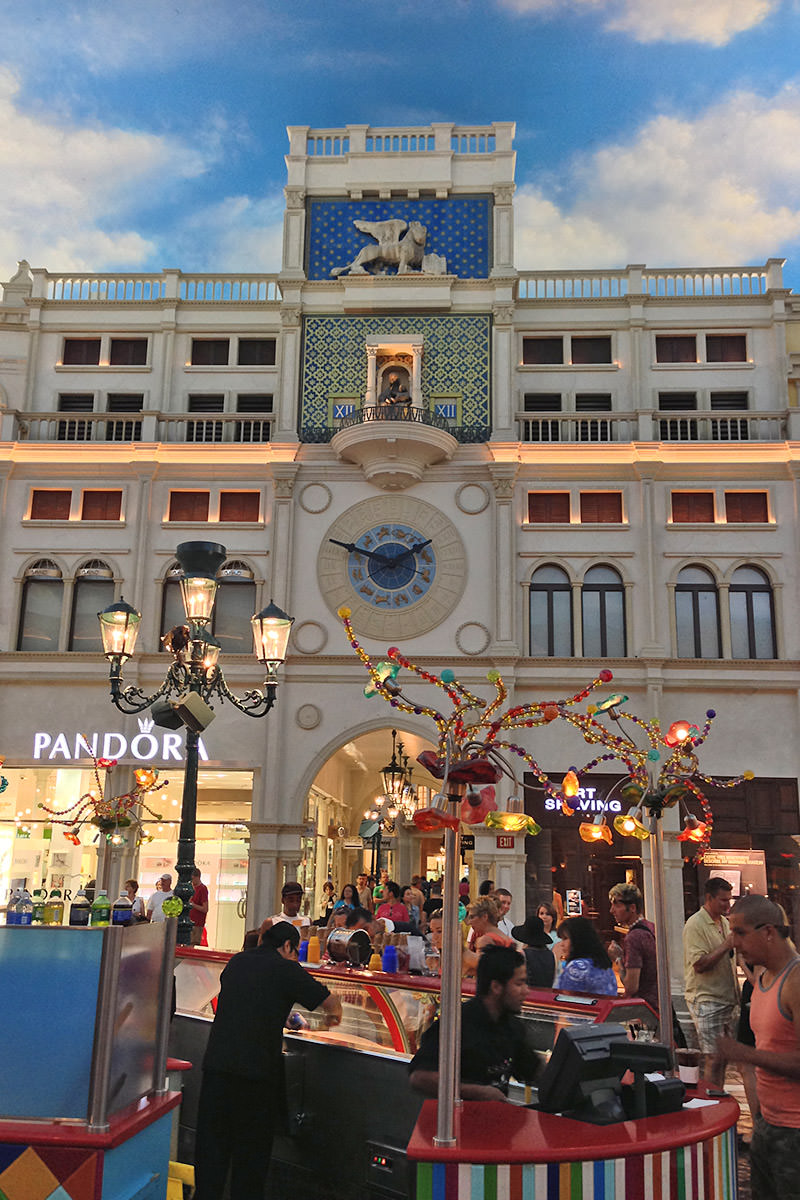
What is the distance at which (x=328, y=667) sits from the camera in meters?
19.7

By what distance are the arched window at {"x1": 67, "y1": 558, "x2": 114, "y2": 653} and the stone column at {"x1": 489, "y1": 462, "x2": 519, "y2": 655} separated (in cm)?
735

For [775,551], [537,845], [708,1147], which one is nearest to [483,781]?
[708,1147]

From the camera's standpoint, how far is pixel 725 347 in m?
21.2

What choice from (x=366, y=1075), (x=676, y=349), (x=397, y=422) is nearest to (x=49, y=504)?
(x=397, y=422)

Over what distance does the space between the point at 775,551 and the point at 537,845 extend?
22.9 ft

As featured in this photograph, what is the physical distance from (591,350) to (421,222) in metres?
4.35

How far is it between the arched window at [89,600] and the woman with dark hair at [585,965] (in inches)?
565

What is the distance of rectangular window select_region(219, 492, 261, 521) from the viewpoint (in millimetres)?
20719

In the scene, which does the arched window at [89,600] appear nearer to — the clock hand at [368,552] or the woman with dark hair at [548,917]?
the clock hand at [368,552]

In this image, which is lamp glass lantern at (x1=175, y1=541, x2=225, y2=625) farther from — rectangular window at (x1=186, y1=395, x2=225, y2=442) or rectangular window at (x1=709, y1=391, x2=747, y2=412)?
rectangular window at (x1=709, y1=391, x2=747, y2=412)

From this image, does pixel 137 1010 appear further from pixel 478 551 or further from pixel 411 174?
pixel 411 174

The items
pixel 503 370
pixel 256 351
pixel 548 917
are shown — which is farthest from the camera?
pixel 256 351

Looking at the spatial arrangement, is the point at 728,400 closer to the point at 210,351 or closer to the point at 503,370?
the point at 503,370

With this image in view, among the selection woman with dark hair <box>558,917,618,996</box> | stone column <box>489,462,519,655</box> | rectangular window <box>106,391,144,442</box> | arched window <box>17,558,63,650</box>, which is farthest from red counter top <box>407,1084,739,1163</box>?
rectangular window <box>106,391,144,442</box>
